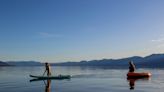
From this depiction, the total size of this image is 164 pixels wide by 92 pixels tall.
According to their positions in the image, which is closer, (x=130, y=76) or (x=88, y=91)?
(x=88, y=91)

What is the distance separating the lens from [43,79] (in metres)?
48.3

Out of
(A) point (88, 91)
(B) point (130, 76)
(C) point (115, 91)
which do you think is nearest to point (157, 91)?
(C) point (115, 91)

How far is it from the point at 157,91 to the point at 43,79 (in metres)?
23.5

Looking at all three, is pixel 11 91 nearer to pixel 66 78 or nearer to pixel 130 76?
pixel 66 78

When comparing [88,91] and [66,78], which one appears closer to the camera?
[88,91]

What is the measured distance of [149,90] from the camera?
2964 centimetres

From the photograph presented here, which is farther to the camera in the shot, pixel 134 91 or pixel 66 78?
pixel 66 78

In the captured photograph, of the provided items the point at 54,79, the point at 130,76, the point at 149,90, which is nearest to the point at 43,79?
the point at 54,79

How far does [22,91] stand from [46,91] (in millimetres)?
2254

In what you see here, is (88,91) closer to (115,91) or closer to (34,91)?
(115,91)

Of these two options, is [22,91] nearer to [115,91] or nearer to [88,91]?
[88,91]

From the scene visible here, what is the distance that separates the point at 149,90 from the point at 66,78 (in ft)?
70.3

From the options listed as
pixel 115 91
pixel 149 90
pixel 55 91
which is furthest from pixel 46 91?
pixel 149 90

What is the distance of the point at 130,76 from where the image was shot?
49000mm
